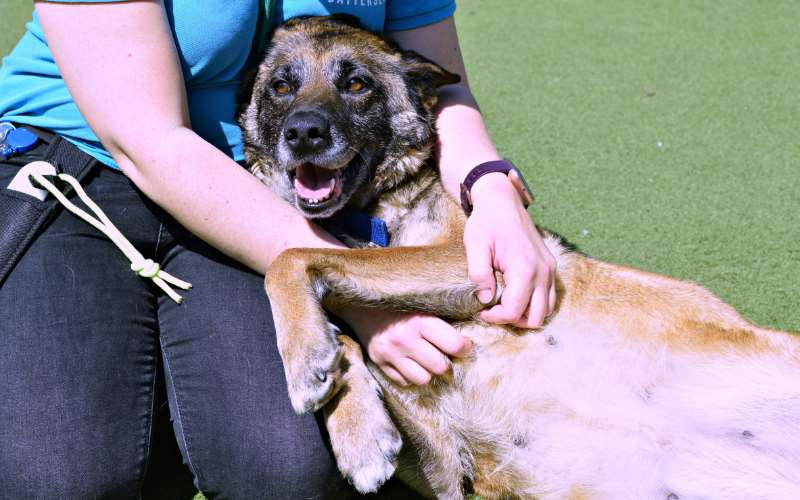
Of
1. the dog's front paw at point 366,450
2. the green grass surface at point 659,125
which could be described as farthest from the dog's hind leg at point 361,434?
the green grass surface at point 659,125

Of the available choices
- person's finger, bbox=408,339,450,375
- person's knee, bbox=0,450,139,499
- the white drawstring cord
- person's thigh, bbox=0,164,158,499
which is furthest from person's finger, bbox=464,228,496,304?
person's knee, bbox=0,450,139,499

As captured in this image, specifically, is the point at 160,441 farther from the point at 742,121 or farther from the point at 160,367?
the point at 742,121

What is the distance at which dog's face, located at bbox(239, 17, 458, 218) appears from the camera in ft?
9.08

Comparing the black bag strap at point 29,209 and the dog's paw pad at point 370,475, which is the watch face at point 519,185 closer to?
the dog's paw pad at point 370,475

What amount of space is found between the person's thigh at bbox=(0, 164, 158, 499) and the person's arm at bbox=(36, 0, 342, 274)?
342 mm

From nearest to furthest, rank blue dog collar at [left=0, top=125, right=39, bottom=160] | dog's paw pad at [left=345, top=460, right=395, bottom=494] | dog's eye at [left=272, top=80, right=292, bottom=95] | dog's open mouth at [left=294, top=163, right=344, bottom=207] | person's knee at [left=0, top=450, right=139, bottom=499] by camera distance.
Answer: person's knee at [left=0, top=450, right=139, bottom=499]
dog's paw pad at [left=345, top=460, right=395, bottom=494]
blue dog collar at [left=0, top=125, right=39, bottom=160]
dog's open mouth at [left=294, top=163, right=344, bottom=207]
dog's eye at [left=272, top=80, right=292, bottom=95]

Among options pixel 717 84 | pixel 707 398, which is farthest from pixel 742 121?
pixel 707 398

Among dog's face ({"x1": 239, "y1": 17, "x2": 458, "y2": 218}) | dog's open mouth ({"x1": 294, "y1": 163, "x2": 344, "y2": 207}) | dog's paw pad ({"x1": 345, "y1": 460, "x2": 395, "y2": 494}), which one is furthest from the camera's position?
dog's face ({"x1": 239, "y1": 17, "x2": 458, "y2": 218})

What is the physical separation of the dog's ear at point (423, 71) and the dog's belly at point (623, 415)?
1.11 m

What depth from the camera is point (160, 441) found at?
295cm

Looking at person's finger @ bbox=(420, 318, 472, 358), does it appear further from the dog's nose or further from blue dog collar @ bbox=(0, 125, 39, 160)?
blue dog collar @ bbox=(0, 125, 39, 160)

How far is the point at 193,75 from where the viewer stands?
2.57m

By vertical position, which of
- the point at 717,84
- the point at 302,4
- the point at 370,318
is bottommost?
the point at 717,84

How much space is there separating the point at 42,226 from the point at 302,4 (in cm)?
130
